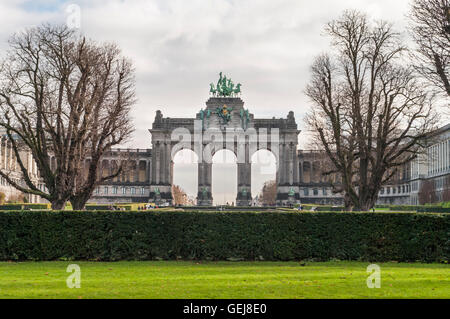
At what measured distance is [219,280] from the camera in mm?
14070

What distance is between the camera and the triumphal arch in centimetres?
10281

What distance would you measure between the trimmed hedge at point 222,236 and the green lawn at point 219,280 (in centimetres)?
84

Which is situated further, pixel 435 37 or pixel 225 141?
pixel 225 141

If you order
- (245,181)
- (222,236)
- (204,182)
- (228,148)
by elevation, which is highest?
(228,148)

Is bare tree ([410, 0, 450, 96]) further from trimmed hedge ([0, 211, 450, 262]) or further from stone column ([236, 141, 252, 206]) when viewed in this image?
stone column ([236, 141, 252, 206])

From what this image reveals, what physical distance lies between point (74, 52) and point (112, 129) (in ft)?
15.7

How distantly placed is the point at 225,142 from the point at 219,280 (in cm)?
9136

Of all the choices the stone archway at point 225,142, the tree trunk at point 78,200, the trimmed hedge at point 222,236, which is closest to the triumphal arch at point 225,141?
the stone archway at point 225,142

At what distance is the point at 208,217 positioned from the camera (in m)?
20.5

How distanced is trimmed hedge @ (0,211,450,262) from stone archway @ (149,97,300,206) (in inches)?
3168
